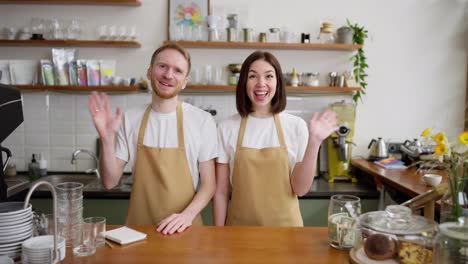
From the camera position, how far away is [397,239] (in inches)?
47.0

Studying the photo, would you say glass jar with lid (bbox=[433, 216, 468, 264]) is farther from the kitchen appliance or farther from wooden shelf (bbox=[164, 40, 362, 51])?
wooden shelf (bbox=[164, 40, 362, 51])

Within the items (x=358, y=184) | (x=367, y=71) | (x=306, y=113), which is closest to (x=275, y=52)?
(x=306, y=113)

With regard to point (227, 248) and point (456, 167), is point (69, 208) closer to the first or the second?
point (227, 248)

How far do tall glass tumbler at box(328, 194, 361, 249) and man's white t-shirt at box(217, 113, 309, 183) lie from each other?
627 mm

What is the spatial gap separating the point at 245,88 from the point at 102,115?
695 mm

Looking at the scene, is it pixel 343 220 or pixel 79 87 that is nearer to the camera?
pixel 343 220

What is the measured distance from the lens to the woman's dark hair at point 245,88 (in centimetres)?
197

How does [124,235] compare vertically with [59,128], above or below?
below

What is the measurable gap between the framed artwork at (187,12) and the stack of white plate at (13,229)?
253 centimetres

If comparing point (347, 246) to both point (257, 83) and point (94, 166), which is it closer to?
point (257, 83)

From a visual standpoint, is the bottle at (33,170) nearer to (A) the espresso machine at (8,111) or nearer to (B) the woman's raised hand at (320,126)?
(A) the espresso machine at (8,111)

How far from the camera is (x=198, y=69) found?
3545mm

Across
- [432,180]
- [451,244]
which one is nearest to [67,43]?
[432,180]

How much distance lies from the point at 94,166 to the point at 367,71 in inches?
101
